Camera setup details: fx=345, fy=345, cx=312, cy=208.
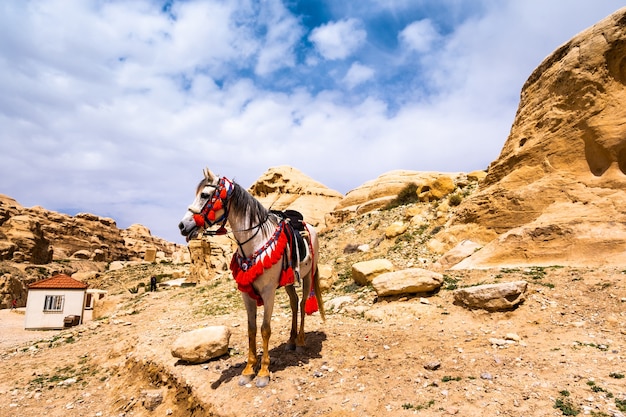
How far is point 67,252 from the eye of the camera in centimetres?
7244

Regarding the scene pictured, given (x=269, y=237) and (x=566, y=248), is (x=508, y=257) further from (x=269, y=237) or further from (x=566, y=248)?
(x=269, y=237)

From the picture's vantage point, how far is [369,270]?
11688mm

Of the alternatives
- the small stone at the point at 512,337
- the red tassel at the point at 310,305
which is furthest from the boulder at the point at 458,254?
the red tassel at the point at 310,305

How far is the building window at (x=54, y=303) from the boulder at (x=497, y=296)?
25.9 meters

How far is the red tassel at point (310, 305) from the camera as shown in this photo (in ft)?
21.8

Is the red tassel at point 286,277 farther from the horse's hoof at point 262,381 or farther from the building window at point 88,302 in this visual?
the building window at point 88,302

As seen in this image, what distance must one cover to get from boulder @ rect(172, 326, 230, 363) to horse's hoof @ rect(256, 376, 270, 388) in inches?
65.5

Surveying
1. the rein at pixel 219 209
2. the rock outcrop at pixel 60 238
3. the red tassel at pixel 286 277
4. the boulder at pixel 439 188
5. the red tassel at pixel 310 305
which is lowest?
the red tassel at pixel 310 305

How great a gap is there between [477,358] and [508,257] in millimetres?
6350

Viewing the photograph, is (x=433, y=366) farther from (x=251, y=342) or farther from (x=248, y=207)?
(x=248, y=207)

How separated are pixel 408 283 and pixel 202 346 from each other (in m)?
5.17

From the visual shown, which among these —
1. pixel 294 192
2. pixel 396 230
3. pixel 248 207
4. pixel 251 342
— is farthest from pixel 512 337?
pixel 294 192

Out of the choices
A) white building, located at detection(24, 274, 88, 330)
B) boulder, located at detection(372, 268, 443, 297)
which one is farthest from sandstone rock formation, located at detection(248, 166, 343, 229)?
boulder, located at detection(372, 268, 443, 297)

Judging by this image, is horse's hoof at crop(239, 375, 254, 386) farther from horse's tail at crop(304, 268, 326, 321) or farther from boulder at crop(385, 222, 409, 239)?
boulder at crop(385, 222, 409, 239)
